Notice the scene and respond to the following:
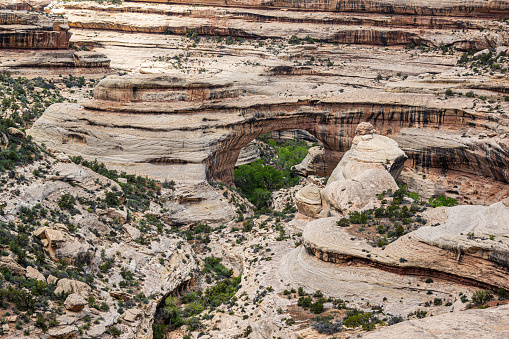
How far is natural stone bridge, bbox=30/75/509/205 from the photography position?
48312 millimetres

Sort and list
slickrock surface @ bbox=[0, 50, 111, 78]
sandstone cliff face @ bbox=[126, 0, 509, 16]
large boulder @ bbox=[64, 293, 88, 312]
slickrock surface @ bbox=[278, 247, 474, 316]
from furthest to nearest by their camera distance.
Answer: sandstone cliff face @ bbox=[126, 0, 509, 16]
slickrock surface @ bbox=[0, 50, 111, 78]
slickrock surface @ bbox=[278, 247, 474, 316]
large boulder @ bbox=[64, 293, 88, 312]

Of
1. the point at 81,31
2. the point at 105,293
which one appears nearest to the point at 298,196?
the point at 105,293

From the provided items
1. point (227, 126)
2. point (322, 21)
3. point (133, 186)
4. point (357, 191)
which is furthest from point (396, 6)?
point (133, 186)

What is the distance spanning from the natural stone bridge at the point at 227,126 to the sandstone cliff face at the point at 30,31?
54.7 ft

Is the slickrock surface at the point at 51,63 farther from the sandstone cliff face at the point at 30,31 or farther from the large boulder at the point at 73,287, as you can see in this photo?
the large boulder at the point at 73,287

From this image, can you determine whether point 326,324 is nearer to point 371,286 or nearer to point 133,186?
point 371,286

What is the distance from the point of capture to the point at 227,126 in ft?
169

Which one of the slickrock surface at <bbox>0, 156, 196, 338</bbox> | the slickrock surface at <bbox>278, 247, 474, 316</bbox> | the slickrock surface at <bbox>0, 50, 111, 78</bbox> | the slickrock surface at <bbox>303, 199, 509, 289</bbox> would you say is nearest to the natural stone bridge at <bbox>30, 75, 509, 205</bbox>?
the slickrock surface at <bbox>0, 156, 196, 338</bbox>

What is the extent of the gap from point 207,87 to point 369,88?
19878 millimetres

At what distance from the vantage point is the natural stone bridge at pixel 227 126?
4831 centimetres

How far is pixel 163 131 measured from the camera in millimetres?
48812

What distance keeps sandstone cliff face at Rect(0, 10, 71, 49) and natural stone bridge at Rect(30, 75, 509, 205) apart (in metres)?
16.7

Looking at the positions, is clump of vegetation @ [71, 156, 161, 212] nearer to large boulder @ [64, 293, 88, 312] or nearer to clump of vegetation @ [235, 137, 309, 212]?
clump of vegetation @ [235, 137, 309, 212]

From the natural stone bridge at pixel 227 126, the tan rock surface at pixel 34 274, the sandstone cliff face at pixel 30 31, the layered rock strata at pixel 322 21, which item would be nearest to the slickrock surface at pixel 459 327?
the tan rock surface at pixel 34 274
